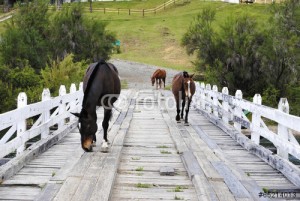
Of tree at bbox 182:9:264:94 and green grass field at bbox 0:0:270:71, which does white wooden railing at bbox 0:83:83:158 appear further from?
green grass field at bbox 0:0:270:71

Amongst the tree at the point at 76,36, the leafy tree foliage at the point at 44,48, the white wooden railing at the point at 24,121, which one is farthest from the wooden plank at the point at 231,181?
the tree at the point at 76,36

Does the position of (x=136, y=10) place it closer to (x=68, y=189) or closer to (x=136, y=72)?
(x=136, y=72)

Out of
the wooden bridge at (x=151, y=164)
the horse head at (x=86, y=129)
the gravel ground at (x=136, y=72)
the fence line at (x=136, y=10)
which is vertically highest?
the fence line at (x=136, y=10)

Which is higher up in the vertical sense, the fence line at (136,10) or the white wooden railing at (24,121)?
the fence line at (136,10)

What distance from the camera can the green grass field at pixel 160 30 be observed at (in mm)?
52906

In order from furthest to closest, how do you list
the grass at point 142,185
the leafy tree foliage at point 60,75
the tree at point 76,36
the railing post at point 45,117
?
the tree at point 76,36 → the leafy tree foliage at point 60,75 → the railing post at point 45,117 → the grass at point 142,185

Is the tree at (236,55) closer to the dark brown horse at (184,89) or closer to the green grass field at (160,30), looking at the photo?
the green grass field at (160,30)

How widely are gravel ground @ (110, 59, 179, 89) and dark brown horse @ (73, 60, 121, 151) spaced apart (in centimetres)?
2600

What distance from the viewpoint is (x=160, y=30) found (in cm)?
6412

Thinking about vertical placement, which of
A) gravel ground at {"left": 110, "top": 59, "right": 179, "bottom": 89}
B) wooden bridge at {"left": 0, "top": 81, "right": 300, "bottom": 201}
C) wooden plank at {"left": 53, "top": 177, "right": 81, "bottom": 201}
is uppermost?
wooden plank at {"left": 53, "top": 177, "right": 81, "bottom": 201}

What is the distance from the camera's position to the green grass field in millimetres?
52906

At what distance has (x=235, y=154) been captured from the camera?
859cm

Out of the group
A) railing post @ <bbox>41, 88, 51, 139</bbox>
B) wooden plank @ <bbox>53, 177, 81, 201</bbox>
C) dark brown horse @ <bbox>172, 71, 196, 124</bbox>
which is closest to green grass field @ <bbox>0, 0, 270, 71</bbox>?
dark brown horse @ <bbox>172, 71, 196, 124</bbox>

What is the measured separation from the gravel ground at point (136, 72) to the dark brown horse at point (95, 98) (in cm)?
2600
